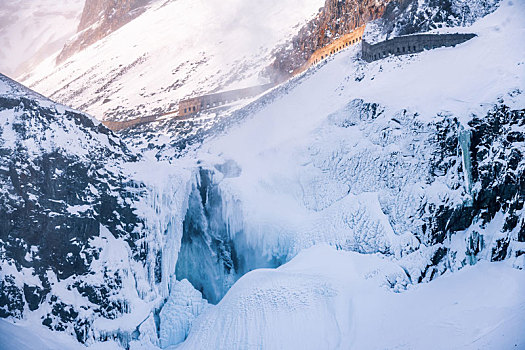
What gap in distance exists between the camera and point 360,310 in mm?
30969

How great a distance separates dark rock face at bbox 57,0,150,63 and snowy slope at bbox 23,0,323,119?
7633 millimetres

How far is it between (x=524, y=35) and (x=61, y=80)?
95.5m

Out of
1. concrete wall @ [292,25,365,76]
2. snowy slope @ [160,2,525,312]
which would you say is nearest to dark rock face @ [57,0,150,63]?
concrete wall @ [292,25,365,76]

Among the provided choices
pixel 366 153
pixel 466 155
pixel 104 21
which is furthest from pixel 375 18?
pixel 104 21

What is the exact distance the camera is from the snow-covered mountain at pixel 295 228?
99.3ft

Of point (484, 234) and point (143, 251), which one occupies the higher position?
point (143, 251)

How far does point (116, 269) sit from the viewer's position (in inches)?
1280

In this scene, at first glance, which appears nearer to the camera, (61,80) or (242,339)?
(242,339)

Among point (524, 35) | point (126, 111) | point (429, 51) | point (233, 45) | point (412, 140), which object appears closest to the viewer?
point (412, 140)

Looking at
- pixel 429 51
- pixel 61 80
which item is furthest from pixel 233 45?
pixel 429 51

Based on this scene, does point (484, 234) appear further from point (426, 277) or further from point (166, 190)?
point (166, 190)

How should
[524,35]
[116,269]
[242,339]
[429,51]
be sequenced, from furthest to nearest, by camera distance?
[429,51], [524,35], [116,269], [242,339]

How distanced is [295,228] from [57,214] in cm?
1360

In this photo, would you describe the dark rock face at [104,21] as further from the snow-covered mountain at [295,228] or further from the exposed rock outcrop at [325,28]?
the snow-covered mountain at [295,228]
